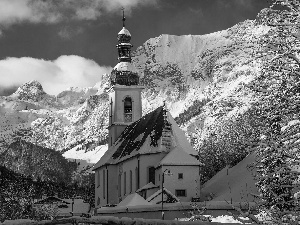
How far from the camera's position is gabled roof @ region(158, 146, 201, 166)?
192ft

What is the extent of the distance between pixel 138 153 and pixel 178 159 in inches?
229

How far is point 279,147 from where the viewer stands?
1178 centimetres

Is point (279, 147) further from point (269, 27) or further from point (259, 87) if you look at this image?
point (269, 27)

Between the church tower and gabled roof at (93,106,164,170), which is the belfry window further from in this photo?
gabled roof at (93,106,164,170)

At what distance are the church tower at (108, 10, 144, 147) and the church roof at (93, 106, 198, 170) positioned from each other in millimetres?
4589

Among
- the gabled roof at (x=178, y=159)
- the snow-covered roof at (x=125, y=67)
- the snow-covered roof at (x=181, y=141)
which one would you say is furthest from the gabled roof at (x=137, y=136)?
the snow-covered roof at (x=125, y=67)

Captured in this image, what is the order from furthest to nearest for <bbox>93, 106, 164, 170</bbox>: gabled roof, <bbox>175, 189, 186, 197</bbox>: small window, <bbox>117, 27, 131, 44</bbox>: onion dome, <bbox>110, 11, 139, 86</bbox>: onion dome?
1. <bbox>117, 27, 131, 44</bbox>: onion dome
2. <bbox>110, 11, 139, 86</bbox>: onion dome
3. <bbox>93, 106, 164, 170</bbox>: gabled roof
4. <bbox>175, 189, 186, 197</bbox>: small window

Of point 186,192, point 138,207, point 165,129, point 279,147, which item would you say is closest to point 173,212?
point 138,207

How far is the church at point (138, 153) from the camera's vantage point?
192 feet

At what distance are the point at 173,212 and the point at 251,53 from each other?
3676 cm

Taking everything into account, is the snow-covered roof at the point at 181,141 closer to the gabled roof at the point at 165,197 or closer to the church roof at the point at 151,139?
the church roof at the point at 151,139

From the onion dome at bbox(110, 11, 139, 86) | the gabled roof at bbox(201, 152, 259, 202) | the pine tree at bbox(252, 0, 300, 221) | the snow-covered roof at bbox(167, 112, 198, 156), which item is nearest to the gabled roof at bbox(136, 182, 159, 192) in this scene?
the snow-covered roof at bbox(167, 112, 198, 156)

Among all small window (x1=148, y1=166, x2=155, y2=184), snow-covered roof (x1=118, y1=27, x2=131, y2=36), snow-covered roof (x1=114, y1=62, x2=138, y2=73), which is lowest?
small window (x1=148, y1=166, x2=155, y2=184)

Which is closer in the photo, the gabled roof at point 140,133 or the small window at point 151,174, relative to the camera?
the small window at point 151,174
